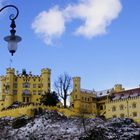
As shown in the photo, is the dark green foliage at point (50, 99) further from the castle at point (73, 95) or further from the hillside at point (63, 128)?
the hillside at point (63, 128)

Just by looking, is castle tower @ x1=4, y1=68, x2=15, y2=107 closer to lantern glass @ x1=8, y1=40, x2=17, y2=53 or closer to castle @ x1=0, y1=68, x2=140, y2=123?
castle @ x1=0, y1=68, x2=140, y2=123

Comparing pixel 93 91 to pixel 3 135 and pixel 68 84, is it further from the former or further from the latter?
pixel 3 135

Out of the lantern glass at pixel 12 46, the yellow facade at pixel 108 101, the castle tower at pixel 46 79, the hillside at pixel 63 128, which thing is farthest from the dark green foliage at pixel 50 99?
the lantern glass at pixel 12 46

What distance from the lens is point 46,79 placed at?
108 meters

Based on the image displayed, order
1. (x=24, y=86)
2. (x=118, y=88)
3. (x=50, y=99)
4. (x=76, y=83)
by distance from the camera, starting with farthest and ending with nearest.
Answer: (x=118, y=88), (x=24, y=86), (x=76, y=83), (x=50, y=99)

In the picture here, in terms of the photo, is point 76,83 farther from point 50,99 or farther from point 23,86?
point 23,86

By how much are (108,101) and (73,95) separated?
10.2 m

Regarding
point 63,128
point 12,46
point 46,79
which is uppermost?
point 46,79

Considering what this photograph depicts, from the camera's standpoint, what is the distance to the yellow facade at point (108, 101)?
96625mm

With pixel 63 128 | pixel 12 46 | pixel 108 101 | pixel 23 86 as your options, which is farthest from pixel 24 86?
pixel 12 46

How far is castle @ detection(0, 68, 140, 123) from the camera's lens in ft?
326

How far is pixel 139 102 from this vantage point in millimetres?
95438

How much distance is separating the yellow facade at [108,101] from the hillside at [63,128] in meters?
12.9

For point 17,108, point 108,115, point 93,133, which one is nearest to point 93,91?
point 108,115
